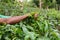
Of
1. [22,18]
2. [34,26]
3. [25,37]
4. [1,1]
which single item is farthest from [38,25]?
[1,1]

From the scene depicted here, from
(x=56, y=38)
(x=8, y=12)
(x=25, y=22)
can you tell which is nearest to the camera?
(x=56, y=38)

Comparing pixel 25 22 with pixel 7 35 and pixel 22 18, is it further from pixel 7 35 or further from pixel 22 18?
pixel 7 35

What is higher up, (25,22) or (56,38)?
(25,22)

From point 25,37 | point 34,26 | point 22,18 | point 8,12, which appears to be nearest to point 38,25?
point 34,26

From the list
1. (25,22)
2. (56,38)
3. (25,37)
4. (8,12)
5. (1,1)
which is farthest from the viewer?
(1,1)

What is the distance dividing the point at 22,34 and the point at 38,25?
1.61 ft

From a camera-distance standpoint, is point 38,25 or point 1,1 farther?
point 1,1

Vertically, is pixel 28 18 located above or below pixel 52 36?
above

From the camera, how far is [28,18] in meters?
3.17

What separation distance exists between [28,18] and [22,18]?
171 millimetres

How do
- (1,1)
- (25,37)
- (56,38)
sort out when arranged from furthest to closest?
(1,1), (56,38), (25,37)

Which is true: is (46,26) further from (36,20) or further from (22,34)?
(22,34)

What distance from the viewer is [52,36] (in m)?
2.95

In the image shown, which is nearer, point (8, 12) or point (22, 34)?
point (22, 34)
